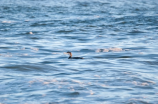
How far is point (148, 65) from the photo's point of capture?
15617 millimetres

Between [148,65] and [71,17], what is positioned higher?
[71,17]

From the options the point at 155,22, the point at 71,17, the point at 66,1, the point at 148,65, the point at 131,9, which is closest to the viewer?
the point at 148,65

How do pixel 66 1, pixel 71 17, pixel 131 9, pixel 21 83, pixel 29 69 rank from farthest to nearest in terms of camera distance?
pixel 66 1 → pixel 131 9 → pixel 71 17 → pixel 29 69 → pixel 21 83

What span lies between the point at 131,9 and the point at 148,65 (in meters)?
21.0

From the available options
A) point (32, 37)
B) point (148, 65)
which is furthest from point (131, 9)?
point (148, 65)

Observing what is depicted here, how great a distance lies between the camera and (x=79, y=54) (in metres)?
18.0

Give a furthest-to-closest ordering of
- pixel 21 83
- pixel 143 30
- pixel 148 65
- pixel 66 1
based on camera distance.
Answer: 1. pixel 66 1
2. pixel 143 30
3. pixel 148 65
4. pixel 21 83

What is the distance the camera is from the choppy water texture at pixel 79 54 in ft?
36.7

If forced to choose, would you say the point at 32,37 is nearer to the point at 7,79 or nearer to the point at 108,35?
the point at 108,35

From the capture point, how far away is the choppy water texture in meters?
11.2

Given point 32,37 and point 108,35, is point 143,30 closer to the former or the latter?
point 108,35

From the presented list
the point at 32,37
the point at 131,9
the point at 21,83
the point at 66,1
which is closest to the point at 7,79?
the point at 21,83

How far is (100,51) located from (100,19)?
11.1 m

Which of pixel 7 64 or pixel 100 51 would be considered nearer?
pixel 7 64
